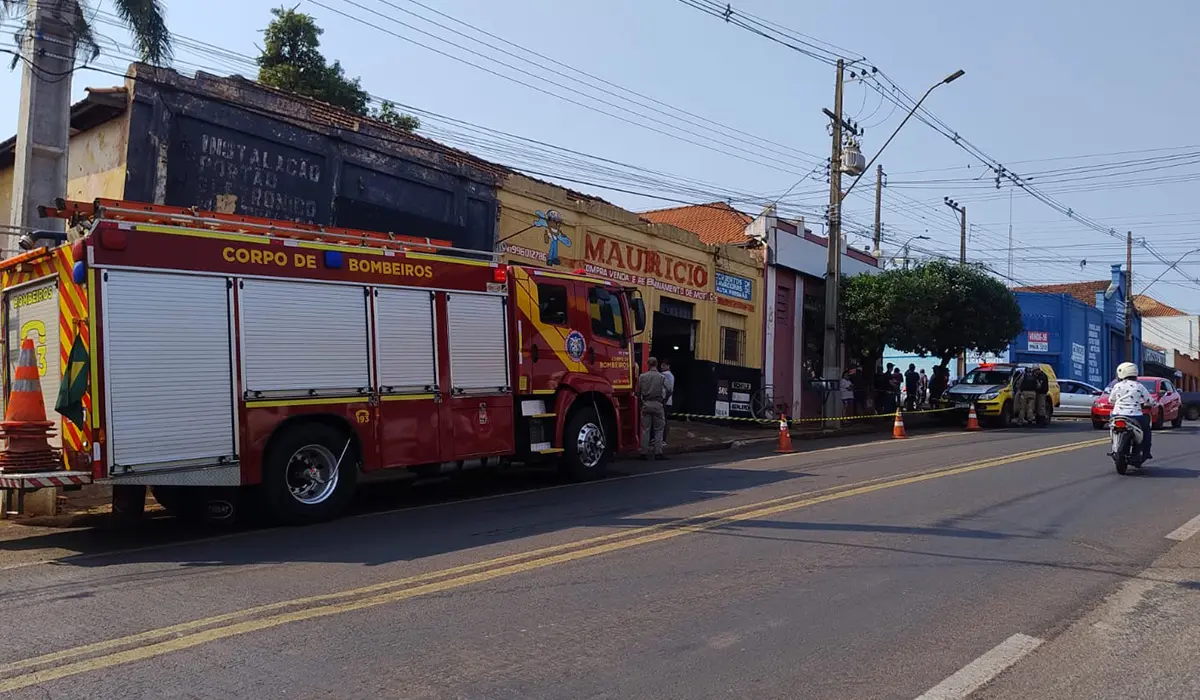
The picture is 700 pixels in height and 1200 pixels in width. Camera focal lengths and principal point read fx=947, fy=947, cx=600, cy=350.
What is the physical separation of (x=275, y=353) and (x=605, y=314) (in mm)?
5332

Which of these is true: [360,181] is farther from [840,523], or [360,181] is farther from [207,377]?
[840,523]

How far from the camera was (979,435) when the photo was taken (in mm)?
21672

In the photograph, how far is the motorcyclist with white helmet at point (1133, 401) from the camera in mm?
13516

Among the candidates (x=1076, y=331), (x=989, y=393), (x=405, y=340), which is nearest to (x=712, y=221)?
(x=989, y=393)

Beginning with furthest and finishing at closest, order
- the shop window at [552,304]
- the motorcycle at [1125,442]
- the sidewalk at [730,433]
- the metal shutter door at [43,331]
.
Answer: the sidewalk at [730,433], the motorcycle at [1125,442], the shop window at [552,304], the metal shutter door at [43,331]

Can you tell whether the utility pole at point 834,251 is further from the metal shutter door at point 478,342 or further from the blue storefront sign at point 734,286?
the metal shutter door at point 478,342

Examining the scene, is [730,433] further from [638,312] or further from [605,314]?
[605,314]

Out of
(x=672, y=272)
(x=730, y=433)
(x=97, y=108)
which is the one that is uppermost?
(x=97, y=108)

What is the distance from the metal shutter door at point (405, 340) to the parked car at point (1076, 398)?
87.4 feet

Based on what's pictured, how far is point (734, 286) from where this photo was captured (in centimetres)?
2652

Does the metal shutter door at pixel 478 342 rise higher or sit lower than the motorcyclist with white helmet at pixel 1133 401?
higher

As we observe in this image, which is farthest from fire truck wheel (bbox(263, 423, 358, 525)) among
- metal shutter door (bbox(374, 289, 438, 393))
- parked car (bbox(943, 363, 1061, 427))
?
parked car (bbox(943, 363, 1061, 427))

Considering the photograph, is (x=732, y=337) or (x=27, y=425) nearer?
(x=27, y=425)

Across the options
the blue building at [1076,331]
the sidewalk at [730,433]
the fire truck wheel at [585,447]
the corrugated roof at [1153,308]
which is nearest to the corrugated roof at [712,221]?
the sidewalk at [730,433]
